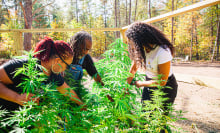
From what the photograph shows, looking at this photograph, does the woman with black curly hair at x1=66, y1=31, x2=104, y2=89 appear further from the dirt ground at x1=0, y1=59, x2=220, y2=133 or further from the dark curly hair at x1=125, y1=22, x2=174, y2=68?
the dirt ground at x1=0, y1=59, x2=220, y2=133

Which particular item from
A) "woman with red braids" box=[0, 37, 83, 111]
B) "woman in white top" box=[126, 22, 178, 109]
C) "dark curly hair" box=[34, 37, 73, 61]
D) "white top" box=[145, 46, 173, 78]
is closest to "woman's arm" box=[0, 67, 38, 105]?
"woman with red braids" box=[0, 37, 83, 111]

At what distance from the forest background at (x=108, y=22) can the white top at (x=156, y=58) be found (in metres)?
0.57

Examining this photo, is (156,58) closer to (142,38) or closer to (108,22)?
(142,38)

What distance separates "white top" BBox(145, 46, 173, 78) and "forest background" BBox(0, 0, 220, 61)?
0.57 meters

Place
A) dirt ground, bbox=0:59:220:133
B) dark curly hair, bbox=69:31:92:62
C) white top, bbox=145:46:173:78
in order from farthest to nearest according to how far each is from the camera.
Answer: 1. dirt ground, bbox=0:59:220:133
2. dark curly hair, bbox=69:31:92:62
3. white top, bbox=145:46:173:78

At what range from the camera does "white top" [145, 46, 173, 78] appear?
1241 mm

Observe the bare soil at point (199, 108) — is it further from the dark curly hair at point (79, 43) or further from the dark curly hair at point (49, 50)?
the dark curly hair at point (49, 50)

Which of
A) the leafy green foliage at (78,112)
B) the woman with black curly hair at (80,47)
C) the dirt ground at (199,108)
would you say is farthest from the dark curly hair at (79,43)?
the dirt ground at (199,108)

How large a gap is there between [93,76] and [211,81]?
4.65 feet

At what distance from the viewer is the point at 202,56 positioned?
322 inches

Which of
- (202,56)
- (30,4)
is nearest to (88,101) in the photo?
(30,4)

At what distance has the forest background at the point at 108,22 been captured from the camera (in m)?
2.97

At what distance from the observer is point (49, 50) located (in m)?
0.90

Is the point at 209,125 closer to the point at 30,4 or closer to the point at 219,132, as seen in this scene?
the point at 219,132
